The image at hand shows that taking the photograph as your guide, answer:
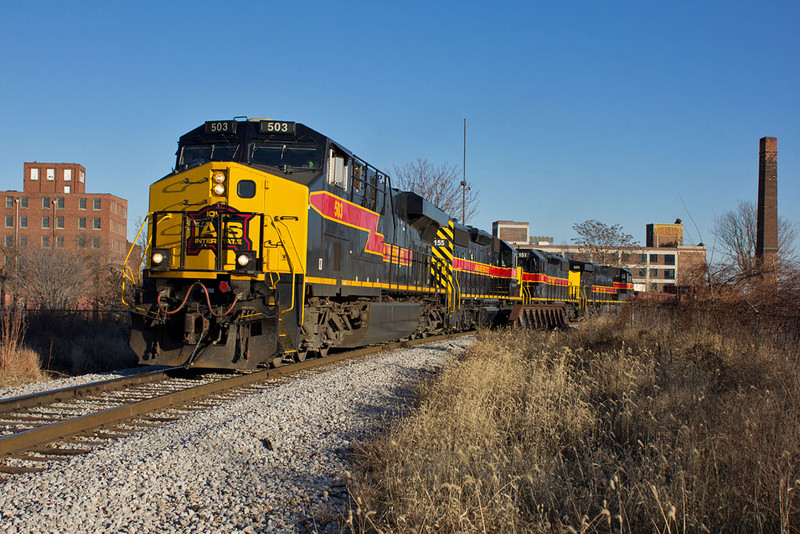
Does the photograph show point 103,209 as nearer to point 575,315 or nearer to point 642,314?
point 575,315

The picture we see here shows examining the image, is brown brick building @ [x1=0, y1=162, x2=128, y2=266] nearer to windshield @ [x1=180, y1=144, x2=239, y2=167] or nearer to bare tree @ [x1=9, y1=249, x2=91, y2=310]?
bare tree @ [x1=9, y1=249, x2=91, y2=310]

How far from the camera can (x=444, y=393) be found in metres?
6.79

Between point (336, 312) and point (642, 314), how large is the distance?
23.1ft

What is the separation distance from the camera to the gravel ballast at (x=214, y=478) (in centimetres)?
362

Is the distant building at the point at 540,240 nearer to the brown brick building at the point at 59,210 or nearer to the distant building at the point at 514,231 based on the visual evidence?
the distant building at the point at 514,231

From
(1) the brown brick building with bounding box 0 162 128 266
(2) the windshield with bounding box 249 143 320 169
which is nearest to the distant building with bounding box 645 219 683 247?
(1) the brown brick building with bounding box 0 162 128 266

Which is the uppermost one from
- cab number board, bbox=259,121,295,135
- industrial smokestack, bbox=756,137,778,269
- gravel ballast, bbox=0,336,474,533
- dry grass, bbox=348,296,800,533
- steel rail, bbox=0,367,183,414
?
industrial smokestack, bbox=756,137,778,269

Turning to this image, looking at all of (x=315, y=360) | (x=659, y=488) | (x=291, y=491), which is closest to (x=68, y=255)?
(x=315, y=360)

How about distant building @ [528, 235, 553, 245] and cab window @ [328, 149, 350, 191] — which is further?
distant building @ [528, 235, 553, 245]

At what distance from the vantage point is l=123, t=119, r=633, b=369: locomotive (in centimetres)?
815

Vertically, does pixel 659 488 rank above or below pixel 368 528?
above

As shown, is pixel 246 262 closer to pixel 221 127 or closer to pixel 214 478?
pixel 221 127

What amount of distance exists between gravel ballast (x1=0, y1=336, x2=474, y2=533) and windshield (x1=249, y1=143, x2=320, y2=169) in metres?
3.95

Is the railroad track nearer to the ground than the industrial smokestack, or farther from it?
nearer to the ground
